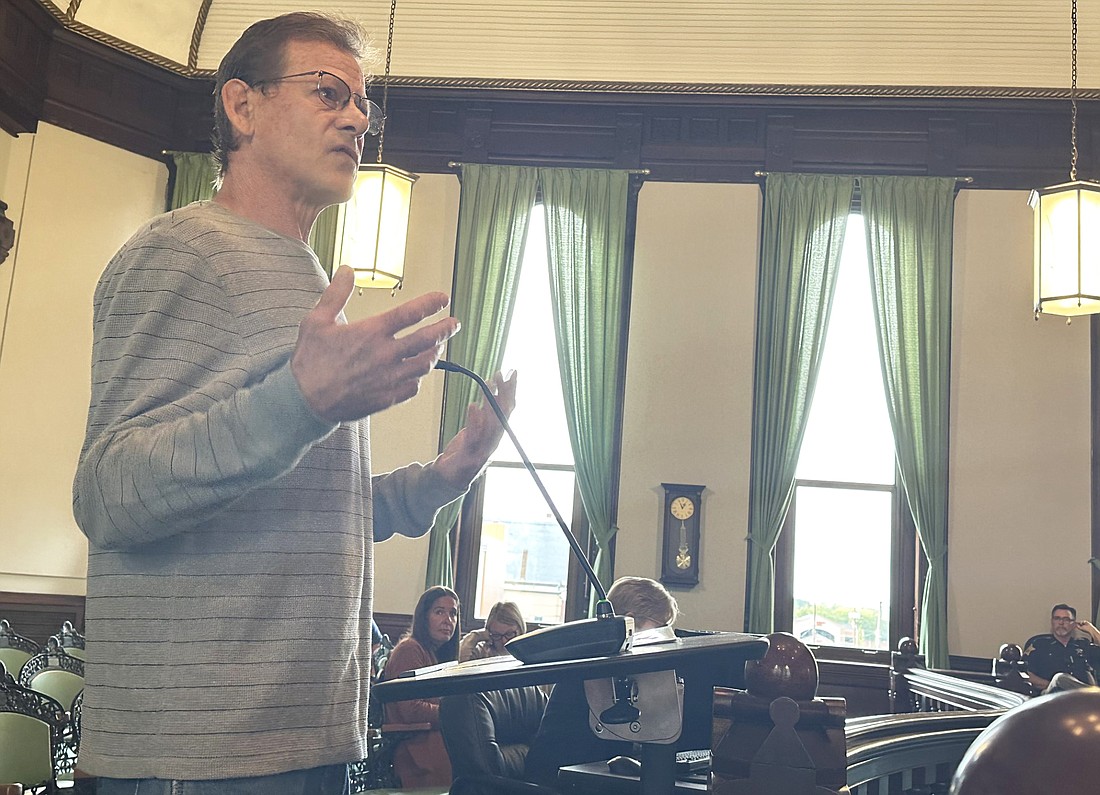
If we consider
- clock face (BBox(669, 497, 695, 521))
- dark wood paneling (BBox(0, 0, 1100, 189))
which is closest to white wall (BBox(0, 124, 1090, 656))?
clock face (BBox(669, 497, 695, 521))

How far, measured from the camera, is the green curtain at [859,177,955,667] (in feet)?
26.0

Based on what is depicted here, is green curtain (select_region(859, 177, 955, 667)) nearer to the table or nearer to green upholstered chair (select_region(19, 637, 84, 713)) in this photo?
green upholstered chair (select_region(19, 637, 84, 713))

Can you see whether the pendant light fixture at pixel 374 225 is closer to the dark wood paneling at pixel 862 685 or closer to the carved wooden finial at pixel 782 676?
the dark wood paneling at pixel 862 685

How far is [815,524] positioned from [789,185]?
8.79 ft

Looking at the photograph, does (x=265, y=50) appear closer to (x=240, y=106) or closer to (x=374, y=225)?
(x=240, y=106)

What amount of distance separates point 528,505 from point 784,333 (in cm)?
244

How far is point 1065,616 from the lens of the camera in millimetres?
7273

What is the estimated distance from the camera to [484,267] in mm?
8648

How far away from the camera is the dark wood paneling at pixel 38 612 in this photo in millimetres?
7773

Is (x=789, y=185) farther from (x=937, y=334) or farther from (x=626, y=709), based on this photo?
(x=626, y=709)

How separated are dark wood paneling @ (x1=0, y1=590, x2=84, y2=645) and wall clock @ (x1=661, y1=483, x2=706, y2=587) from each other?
4459 mm

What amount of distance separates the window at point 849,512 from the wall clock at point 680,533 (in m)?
0.69

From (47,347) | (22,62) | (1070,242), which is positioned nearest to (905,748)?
(1070,242)

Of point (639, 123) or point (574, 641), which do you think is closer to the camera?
point (574, 641)
